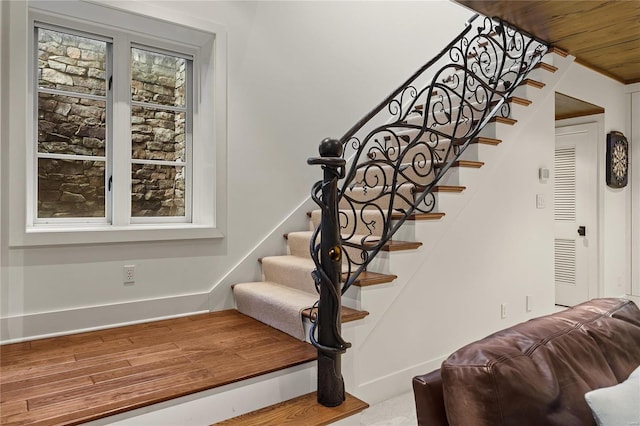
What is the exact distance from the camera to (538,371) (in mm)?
1141

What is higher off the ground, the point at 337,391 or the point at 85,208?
the point at 85,208

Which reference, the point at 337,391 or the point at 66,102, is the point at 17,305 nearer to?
the point at 66,102

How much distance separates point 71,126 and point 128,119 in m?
0.37

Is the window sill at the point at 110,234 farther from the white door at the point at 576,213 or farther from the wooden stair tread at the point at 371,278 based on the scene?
the white door at the point at 576,213

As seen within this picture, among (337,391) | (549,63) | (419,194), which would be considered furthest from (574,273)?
(337,391)

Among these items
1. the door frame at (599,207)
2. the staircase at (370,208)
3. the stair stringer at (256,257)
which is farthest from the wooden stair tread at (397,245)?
the door frame at (599,207)

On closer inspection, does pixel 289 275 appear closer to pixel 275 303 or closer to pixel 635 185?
pixel 275 303

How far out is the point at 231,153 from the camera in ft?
10.9

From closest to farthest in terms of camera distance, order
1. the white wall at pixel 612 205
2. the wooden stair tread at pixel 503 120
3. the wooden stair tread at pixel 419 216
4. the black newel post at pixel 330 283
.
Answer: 1. the black newel post at pixel 330 283
2. the wooden stair tread at pixel 419 216
3. the wooden stair tread at pixel 503 120
4. the white wall at pixel 612 205

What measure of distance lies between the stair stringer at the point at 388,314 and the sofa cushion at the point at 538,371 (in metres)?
1.18

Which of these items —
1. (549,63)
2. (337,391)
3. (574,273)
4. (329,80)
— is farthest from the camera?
(574,273)

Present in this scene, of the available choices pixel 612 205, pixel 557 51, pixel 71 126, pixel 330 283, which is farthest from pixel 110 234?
pixel 612 205

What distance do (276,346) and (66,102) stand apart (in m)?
2.19

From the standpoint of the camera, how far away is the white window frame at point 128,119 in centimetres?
254
